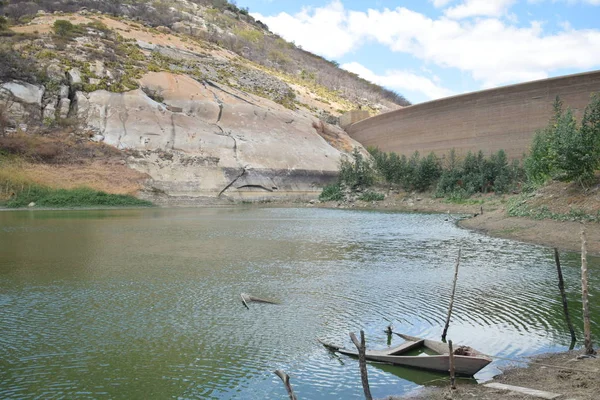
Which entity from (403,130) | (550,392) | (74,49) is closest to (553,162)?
(550,392)

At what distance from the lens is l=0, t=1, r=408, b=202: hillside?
41.1 metres

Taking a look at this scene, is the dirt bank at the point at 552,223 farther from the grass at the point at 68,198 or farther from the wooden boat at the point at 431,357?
the grass at the point at 68,198

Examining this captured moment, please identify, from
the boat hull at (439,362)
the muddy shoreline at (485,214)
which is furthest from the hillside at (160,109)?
the boat hull at (439,362)

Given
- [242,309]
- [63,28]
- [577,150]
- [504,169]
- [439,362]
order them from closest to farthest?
[439,362] → [242,309] → [577,150] → [504,169] → [63,28]

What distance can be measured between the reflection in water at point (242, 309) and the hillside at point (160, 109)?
23715mm

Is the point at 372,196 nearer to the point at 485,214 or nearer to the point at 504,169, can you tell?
the point at 504,169

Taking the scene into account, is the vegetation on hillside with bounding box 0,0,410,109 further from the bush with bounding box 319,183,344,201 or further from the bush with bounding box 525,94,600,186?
the bush with bounding box 525,94,600,186

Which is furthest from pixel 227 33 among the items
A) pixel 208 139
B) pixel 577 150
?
pixel 577 150

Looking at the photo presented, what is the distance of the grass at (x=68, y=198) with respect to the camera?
33875 mm

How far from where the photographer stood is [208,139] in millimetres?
46094

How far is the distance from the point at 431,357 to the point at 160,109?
4346cm

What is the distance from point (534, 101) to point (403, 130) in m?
16.1

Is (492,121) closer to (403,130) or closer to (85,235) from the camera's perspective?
(403,130)

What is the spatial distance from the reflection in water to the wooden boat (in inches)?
6.3
